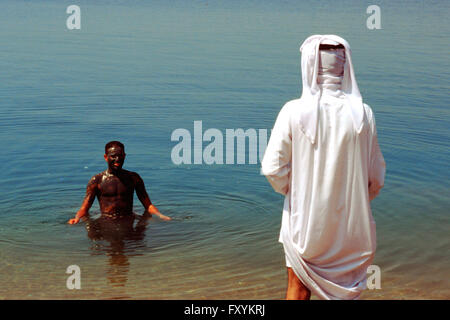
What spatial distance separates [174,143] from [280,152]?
7986mm

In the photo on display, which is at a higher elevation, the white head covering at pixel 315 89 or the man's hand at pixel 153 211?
the white head covering at pixel 315 89

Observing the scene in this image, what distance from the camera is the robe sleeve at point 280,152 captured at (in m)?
4.77

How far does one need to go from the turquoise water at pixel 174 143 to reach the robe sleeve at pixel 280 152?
2209mm

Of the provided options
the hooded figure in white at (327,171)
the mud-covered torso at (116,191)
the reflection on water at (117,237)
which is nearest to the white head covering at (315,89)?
the hooded figure in white at (327,171)

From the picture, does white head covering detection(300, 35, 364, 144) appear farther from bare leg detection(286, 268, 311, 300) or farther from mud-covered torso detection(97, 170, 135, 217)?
mud-covered torso detection(97, 170, 135, 217)

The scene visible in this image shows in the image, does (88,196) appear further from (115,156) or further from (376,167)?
(376,167)

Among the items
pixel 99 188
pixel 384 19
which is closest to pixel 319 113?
pixel 99 188

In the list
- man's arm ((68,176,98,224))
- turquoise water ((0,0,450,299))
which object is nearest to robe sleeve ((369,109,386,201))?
turquoise water ((0,0,450,299))

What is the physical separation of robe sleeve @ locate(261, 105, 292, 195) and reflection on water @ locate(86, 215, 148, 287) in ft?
9.94

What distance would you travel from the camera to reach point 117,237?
832 cm

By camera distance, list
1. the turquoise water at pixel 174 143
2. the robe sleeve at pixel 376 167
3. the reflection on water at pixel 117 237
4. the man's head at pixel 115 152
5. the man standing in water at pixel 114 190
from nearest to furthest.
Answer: the robe sleeve at pixel 376 167, the turquoise water at pixel 174 143, the reflection on water at pixel 117 237, the man's head at pixel 115 152, the man standing in water at pixel 114 190

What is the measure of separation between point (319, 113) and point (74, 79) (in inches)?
541

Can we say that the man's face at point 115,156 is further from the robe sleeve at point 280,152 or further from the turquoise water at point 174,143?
the robe sleeve at point 280,152

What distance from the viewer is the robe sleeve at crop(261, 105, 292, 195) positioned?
15.6 feet
